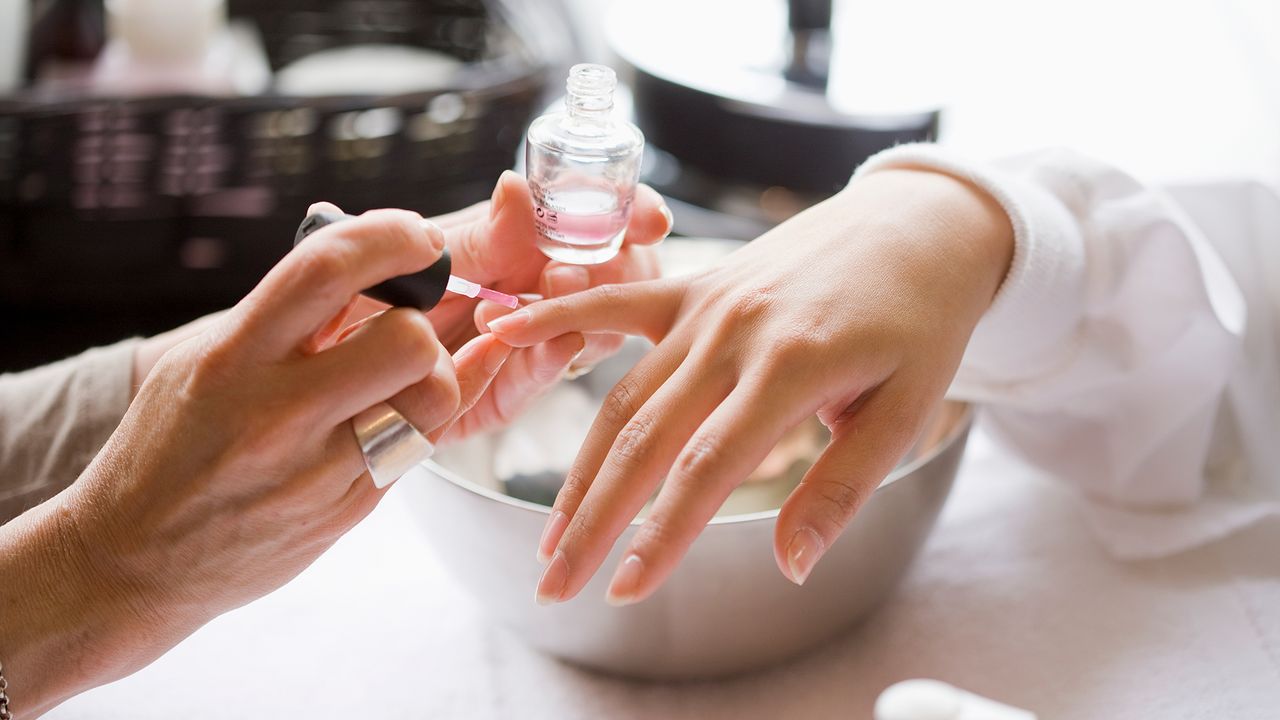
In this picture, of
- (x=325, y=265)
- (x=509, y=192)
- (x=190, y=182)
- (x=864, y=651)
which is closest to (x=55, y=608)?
(x=325, y=265)

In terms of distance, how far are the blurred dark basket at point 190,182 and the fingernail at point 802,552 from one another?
2.23ft

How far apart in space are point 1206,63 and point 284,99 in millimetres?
880

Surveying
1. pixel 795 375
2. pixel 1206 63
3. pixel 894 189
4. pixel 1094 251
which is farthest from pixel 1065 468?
pixel 1206 63

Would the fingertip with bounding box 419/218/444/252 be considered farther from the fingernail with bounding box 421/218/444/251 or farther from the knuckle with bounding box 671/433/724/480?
the knuckle with bounding box 671/433/724/480

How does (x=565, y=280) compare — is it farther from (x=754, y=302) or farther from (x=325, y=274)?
(x=325, y=274)

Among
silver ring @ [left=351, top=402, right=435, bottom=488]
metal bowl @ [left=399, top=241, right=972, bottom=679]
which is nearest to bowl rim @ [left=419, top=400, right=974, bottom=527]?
metal bowl @ [left=399, top=241, right=972, bottom=679]

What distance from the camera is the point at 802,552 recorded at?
487 mm

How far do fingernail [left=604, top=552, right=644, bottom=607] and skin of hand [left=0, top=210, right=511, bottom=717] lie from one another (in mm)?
106

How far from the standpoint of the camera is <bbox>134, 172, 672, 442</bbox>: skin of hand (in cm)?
67

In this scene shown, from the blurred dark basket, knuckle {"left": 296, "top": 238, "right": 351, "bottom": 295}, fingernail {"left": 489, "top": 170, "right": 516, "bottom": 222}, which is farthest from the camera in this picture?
the blurred dark basket

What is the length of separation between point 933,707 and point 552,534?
187 millimetres

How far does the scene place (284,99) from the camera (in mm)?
1011

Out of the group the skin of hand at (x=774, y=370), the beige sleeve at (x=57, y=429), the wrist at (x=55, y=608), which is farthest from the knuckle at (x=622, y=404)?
the beige sleeve at (x=57, y=429)

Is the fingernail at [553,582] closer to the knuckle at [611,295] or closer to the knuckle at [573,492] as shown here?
the knuckle at [573,492]
